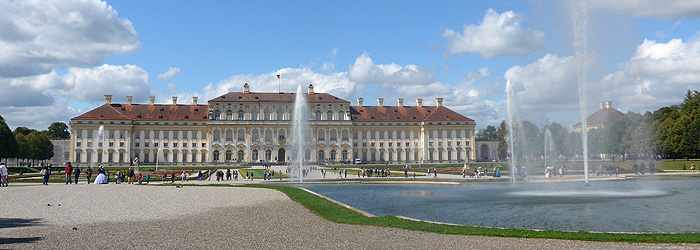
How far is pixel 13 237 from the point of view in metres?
9.46

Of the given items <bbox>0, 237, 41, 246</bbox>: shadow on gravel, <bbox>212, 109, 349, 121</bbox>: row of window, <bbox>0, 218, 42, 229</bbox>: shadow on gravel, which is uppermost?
<bbox>212, 109, 349, 121</bbox>: row of window

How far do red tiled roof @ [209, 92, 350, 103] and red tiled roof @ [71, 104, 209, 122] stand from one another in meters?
4.59

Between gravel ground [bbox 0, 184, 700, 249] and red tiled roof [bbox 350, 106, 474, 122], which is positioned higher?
red tiled roof [bbox 350, 106, 474, 122]

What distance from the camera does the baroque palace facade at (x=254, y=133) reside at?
2844 inches

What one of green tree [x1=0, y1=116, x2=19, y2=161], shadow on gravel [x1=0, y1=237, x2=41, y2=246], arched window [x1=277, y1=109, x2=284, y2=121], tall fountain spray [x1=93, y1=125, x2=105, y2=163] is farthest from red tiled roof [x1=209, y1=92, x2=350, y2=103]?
shadow on gravel [x1=0, y1=237, x2=41, y2=246]

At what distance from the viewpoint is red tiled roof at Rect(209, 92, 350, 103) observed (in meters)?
75.1

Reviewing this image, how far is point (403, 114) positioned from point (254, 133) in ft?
81.0

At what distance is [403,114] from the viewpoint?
265ft

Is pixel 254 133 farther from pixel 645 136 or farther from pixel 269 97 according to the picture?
pixel 645 136

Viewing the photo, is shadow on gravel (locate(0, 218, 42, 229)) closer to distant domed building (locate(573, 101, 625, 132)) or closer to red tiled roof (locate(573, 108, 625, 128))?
distant domed building (locate(573, 101, 625, 132))

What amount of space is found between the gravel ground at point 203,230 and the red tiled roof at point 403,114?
6404 centimetres

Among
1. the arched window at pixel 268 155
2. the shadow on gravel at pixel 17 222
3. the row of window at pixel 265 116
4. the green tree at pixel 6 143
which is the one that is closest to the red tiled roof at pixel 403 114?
the row of window at pixel 265 116

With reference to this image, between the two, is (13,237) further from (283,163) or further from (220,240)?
(283,163)

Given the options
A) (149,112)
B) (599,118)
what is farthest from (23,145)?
(599,118)
